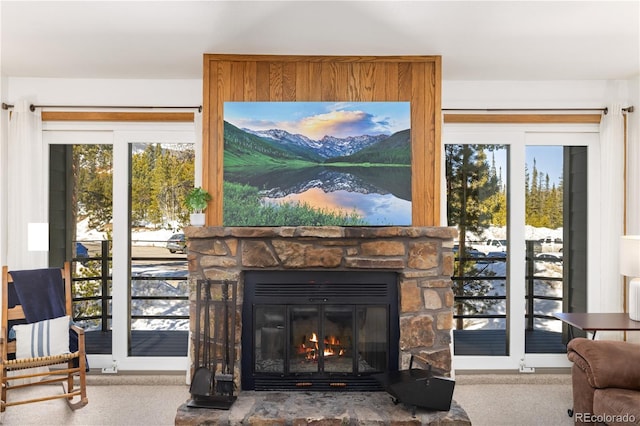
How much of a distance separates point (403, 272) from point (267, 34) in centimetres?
176

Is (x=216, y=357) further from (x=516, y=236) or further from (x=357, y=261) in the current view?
(x=516, y=236)

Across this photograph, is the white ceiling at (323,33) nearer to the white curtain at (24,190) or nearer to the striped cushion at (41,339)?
the white curtain at (24,190)

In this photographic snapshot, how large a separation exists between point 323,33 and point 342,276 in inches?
62.2

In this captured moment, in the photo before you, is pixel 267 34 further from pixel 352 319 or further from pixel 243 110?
pixel 352 319

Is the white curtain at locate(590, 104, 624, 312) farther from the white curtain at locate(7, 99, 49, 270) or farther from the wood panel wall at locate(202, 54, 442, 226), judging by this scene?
the white curtain at locate(7, 99, 49, 270)

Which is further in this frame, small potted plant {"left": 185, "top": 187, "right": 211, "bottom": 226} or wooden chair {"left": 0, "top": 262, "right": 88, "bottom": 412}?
wooden chair {"left": 0, "top": 262, "right": 88, "bottom": 412}

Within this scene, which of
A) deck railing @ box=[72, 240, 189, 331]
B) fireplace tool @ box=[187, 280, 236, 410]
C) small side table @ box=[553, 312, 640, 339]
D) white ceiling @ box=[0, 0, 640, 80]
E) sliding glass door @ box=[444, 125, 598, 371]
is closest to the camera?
white ceiling @ box=[0, 0, 640, 80]

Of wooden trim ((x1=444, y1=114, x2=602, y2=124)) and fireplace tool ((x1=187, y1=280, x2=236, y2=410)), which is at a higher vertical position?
wooden trim ((x1=444, y1=114, x2=602, y2=124))

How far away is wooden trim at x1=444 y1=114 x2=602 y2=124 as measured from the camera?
175 inches

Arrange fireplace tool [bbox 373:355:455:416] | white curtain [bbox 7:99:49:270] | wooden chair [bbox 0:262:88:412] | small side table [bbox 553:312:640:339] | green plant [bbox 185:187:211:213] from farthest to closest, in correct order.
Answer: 1. white curtain [bbox 7:99:49:270]
2. wooden chair [bbox 0:262:88:412]
3. green plant [bbox 185:187:211:213]
4. small side table [bbox 553:312:640:339]
5. fireplace tool [bbox 373:355:455:416]

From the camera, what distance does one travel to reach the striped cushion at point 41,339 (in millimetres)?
3789

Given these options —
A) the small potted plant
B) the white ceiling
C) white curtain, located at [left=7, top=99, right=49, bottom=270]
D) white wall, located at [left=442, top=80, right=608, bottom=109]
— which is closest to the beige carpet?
white curtain, located at [left=7, top=99, right=49, bottom=270]

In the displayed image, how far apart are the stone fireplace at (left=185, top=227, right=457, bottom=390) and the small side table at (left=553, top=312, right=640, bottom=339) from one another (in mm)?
821

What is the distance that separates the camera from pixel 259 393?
360 cm
